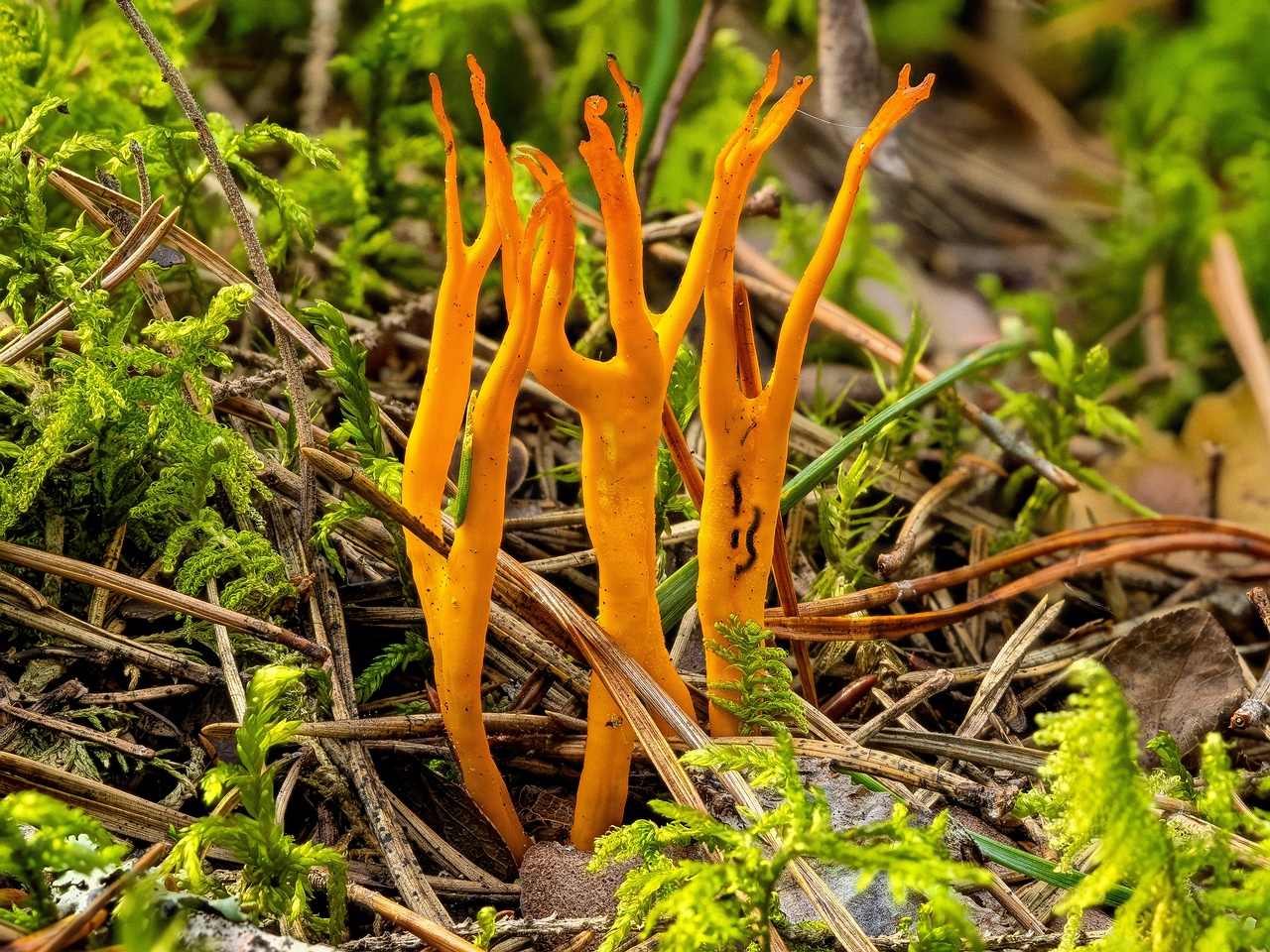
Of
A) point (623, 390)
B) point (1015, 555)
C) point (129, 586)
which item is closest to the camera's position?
point (623, 390)

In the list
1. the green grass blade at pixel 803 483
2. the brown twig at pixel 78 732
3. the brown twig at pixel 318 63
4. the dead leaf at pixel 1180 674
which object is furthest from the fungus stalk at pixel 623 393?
the brown twig at pixel 318 63

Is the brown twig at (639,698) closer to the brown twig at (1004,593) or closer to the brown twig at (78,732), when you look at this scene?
the brown twig at (1004,593)

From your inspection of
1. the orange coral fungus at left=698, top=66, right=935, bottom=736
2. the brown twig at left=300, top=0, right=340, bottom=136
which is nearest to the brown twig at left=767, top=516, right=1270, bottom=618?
the orange coral fungus at left=698, top=66, right=935, bottom=736

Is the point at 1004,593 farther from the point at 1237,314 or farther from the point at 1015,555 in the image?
the point at 1237,314

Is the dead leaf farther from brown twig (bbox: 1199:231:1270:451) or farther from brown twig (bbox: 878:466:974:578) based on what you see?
brown twig (bbox: 1199:231:1270:451)

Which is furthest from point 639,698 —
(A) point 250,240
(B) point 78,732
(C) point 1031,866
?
(A) point 250,240

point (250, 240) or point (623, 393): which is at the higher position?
point (250, 240)
